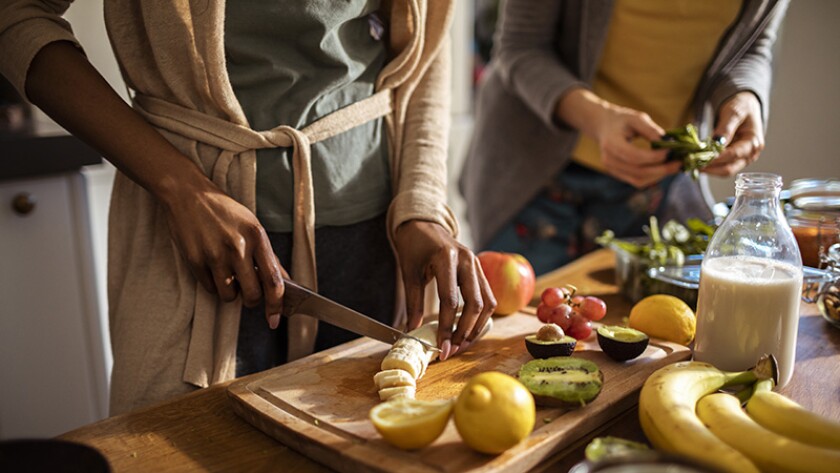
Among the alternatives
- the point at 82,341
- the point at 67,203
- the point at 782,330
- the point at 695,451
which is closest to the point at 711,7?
the point at 782,330

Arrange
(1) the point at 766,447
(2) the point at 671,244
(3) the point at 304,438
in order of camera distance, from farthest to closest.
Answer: (2) the point at 671,244 < (3) the point at 304,438 < (1) the point at 766,447

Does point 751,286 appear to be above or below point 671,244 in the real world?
above

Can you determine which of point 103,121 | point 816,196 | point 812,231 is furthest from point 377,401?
point 816,196

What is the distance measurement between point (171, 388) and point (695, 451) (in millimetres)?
677

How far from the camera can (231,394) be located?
2.85 feet

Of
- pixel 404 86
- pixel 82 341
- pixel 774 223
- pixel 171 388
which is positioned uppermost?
pixel 404 86

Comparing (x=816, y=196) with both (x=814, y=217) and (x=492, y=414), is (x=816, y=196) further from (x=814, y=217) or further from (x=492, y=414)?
(x=492, y=414)

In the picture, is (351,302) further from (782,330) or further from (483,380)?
(782,330)

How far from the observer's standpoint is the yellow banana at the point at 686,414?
647 millimetres

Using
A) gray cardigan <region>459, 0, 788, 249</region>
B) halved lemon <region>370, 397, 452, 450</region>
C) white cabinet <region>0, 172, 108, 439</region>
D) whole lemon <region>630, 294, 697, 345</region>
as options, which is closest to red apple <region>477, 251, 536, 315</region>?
whole lemon <region>630, 294, 697, 345</region>

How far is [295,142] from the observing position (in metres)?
1.01

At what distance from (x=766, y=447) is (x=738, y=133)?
87 cm

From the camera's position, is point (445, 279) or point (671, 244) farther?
point (671, 244)

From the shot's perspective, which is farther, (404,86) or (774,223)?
(404,86)
